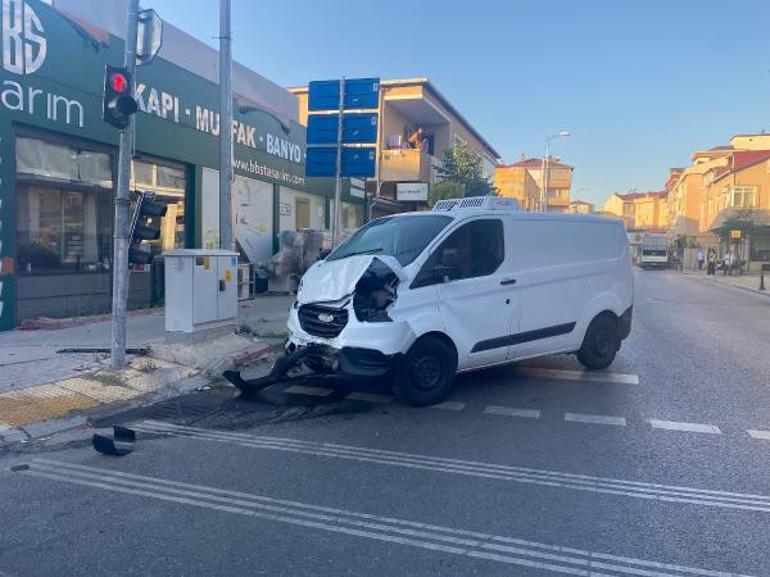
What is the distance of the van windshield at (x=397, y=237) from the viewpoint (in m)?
7.17

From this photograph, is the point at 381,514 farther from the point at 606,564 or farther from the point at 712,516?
the point at 712,516

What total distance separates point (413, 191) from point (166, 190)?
12794 millimetres

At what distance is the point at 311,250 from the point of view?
17594 mm

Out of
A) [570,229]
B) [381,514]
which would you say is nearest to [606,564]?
[381,514]

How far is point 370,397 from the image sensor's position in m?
7.28

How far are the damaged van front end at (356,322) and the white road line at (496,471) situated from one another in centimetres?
114

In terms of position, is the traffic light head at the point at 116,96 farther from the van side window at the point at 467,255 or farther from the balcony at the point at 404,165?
the balcony at the point at 404,165

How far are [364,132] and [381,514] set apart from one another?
914 cm

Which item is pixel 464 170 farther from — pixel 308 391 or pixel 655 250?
A: pixel 655 250

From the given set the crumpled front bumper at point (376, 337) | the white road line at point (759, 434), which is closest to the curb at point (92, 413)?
the crumpled front bumper at point (376, 337)

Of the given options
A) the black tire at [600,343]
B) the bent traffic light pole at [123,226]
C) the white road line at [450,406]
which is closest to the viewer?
the white road line at [450,406]

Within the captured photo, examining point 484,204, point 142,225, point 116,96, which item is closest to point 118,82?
point 116,96

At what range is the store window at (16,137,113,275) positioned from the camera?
34.1 ft

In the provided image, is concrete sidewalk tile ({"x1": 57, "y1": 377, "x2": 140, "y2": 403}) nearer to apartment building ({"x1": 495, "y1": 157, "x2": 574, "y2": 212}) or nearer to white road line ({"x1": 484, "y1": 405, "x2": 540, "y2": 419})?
white road line ({"x1": 484, "y1": 405, "x2": 540, "y2": 419})
